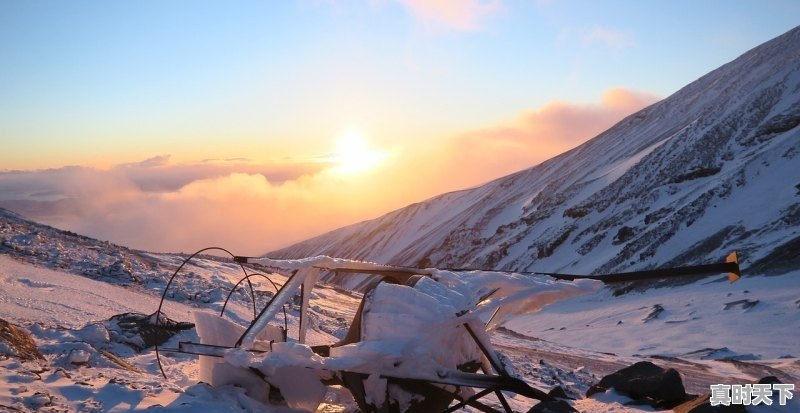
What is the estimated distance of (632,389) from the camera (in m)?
11.5

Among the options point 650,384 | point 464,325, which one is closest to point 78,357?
point 464,325

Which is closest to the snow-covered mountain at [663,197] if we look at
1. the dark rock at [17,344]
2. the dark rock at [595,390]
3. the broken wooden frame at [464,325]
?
the dark rock at [595,390]

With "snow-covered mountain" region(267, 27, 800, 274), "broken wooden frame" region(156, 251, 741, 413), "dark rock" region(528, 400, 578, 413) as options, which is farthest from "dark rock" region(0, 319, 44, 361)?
"snow-covered mountain" region(267, 27, 800, 274)

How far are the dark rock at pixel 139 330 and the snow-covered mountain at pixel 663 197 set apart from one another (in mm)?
35686

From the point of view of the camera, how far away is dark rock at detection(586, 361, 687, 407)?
1076 centimetres

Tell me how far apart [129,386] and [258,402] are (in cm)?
162

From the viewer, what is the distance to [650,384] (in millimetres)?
11086

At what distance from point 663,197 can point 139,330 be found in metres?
54.9

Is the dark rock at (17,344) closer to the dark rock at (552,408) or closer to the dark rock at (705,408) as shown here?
the dark rock at (552,408)

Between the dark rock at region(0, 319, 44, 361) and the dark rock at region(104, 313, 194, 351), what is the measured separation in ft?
7.25

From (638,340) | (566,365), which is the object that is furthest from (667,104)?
(566,365)

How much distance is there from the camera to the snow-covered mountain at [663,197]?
45188mm

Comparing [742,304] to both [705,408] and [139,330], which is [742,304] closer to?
[705,408]

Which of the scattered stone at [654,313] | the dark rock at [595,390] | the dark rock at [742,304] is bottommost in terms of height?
Answer: the scattered stone at [654,313]
